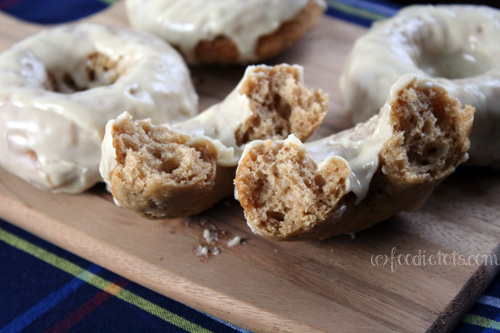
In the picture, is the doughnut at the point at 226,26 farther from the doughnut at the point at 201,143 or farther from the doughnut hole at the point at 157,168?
the doughnut hole at the point at 157,168

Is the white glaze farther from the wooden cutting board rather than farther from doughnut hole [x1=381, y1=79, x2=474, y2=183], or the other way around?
doughnut hole [x1=381, y1=79, x2=474, y2=183]

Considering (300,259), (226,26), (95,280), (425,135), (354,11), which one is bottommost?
(95,280)

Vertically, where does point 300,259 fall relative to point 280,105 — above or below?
below

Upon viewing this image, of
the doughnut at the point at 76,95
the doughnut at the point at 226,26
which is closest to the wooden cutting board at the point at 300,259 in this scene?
the doughnut at the point at 76,95

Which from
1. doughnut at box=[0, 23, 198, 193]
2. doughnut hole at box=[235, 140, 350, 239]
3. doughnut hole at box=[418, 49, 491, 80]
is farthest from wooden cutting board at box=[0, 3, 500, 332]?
doughnut hole at box=[418, 49, 491, 80]

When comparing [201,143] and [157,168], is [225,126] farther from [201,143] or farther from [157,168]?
[157,168]

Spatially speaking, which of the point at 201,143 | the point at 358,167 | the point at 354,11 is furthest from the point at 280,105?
the point at 354,11
